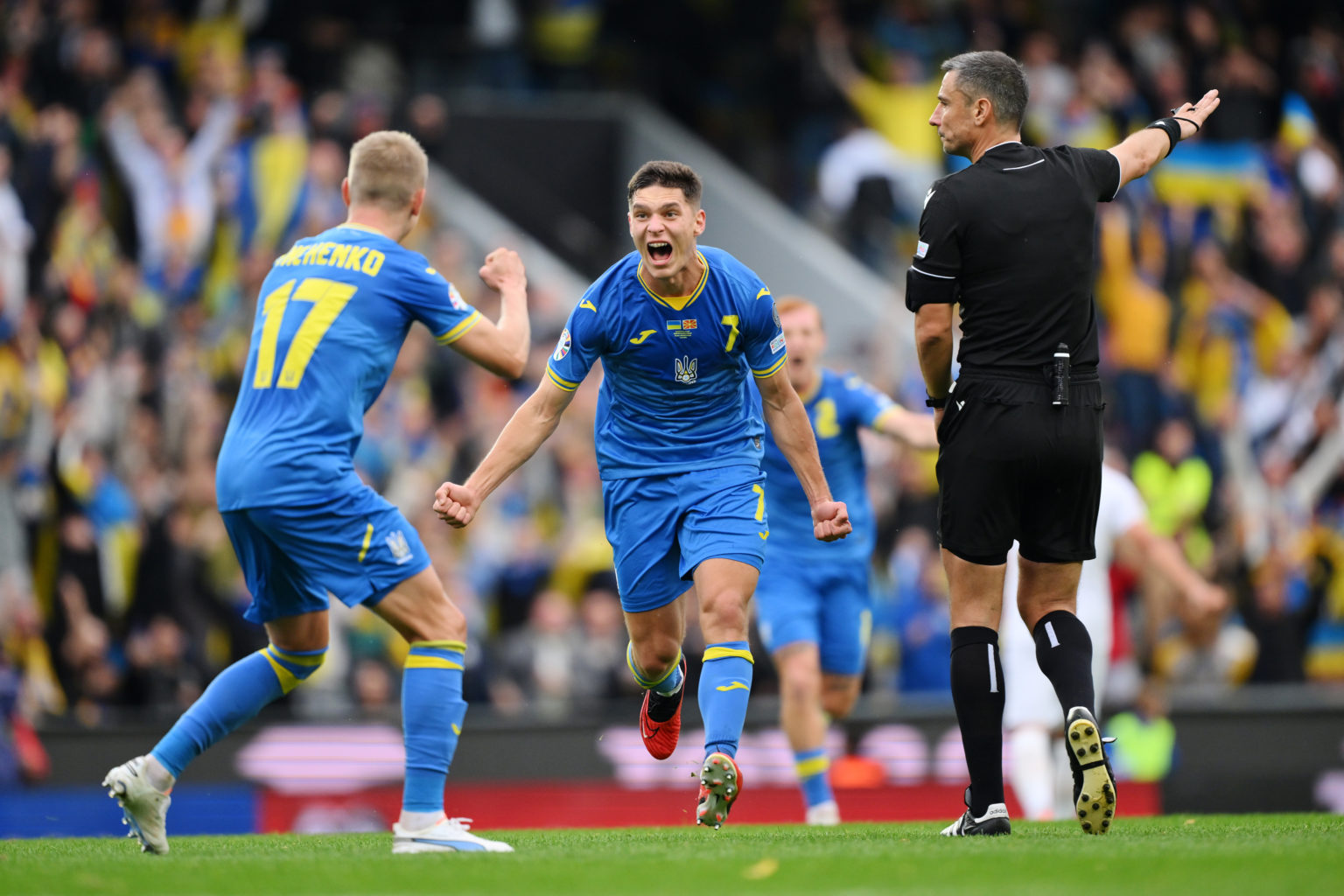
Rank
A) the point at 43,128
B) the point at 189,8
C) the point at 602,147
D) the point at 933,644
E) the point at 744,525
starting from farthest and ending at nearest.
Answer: the point at 602,147, the point at 189,8, the point at 43,128, the point at 933,644, the point at 744,525

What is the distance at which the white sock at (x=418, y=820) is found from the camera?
6113mm

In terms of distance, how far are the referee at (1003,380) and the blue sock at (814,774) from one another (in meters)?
2.64

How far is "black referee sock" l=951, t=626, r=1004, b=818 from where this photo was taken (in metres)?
6.49

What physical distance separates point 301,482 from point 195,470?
297 inches

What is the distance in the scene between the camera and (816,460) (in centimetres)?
→ 720

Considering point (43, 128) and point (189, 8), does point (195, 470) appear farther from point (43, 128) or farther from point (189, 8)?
point (189, 8)

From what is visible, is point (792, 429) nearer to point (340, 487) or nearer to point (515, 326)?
point (515, 326)

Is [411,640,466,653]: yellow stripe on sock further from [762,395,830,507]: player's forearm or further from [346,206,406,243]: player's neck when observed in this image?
[762,395,830,507]: player's forearm

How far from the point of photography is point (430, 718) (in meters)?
6.11

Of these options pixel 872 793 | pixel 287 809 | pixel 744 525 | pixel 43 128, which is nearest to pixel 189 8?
pixel 43 128

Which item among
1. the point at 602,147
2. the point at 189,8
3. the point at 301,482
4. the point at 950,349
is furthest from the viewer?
the point at 602,147

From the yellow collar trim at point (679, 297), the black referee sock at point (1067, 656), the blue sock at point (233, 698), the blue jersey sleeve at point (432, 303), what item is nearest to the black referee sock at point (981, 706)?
the black referee sock at point (1067, 656)

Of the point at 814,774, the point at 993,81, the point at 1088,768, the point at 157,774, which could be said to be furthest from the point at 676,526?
the point at 814,774

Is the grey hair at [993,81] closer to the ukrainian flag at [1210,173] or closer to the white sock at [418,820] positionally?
the white sock at [418,820]
